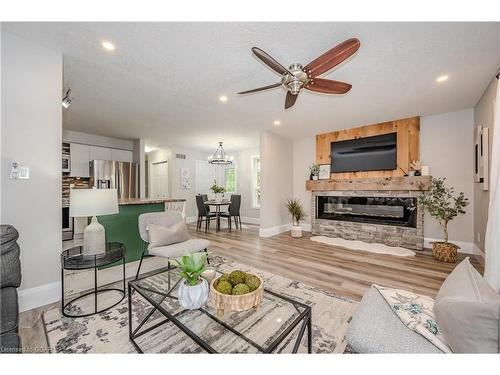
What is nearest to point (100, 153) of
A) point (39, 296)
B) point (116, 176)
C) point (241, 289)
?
point (116, 176)

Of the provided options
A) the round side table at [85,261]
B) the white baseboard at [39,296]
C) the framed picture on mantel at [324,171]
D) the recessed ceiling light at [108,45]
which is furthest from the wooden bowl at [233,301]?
the framed picture on mantel at [324,171]

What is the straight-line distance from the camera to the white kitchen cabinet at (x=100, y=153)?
5252mm

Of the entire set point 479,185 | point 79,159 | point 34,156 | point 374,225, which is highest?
point 79,159

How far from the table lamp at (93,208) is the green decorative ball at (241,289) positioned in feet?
4.97

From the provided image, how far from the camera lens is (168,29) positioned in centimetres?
174

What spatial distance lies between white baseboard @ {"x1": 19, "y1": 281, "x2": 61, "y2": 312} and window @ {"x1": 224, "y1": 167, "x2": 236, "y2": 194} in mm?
5861

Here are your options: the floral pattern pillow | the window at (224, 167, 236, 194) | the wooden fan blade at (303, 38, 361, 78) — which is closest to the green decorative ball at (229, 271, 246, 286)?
the floral pattern pillow

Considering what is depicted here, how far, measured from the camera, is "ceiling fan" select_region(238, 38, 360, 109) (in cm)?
153

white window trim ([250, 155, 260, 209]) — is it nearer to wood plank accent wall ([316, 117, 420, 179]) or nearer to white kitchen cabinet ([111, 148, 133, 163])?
wood plank accent wall ([316, 117, 420, 179])

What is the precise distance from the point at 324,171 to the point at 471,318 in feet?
14.9

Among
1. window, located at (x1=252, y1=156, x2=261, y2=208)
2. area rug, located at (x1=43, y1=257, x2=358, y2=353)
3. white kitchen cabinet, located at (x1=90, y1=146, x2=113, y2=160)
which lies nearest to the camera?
area rug, located at (x1=43, y1=257, x2=358, y2=353)

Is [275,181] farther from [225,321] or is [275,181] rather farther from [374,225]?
[225,321]

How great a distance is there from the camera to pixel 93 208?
1.94m

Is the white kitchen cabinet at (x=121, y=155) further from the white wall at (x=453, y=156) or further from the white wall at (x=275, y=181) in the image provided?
the white wall at (x=453, y=156)
